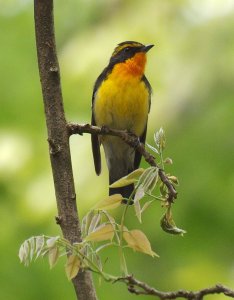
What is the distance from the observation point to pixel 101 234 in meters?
1.68

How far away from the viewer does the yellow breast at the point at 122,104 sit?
4.47 meters

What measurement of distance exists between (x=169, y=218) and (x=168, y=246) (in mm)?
2839

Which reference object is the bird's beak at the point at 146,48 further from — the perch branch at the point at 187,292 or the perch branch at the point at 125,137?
the perch branch at the point at 187,292

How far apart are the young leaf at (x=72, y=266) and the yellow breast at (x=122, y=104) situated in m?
2.83

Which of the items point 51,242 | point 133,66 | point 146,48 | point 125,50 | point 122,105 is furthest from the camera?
point 125,50

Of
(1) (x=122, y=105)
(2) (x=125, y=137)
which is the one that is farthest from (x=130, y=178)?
(1) (x=122, y=105)

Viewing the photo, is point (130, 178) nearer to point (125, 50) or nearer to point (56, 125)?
point (56, 125)

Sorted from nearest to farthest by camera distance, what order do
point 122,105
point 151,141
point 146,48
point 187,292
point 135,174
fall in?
point 187,292 → point 135,174 → point 151,141 → point 122,105 → point 146,48

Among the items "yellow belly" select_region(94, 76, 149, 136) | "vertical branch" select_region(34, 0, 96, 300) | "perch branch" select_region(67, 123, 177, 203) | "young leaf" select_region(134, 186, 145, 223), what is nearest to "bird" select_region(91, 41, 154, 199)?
"yellow belly" select_region(94, 76, 149, 136)

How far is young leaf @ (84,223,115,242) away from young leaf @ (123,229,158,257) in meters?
0.04

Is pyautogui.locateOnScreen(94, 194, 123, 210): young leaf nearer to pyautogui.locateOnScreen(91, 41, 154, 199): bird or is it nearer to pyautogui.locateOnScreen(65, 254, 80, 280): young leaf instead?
pyautogui.locateOnScreen(65, 254, 80, 280): young leaf

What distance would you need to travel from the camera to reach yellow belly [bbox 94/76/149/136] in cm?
447

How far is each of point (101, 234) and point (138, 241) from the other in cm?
9

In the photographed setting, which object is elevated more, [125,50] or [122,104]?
[125,50]
